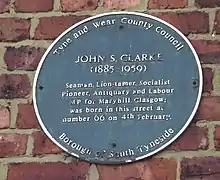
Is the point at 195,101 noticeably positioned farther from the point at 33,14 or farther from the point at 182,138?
the point at 33,14

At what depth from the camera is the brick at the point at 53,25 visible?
2.96 meters

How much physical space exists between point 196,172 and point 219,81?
305mm

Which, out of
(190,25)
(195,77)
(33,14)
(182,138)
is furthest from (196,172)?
(33,14)

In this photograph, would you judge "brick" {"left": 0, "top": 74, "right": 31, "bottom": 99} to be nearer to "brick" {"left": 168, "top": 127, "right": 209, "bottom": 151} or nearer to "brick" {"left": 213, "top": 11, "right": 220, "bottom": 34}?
"brick" {"left": 168, "top": 127, "right": 209, "bottom": 151}

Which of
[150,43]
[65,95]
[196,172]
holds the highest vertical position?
[150,43]

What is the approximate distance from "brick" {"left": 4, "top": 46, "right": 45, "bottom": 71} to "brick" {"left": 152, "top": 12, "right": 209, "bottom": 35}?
41 cm

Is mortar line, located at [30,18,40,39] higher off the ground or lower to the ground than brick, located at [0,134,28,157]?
higher

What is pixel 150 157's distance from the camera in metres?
2.78

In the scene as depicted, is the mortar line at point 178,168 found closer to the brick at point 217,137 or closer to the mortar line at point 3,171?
the brick at point 217,137

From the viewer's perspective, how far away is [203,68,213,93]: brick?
2838 mm

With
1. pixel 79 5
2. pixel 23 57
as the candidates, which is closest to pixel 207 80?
pixel 79 5

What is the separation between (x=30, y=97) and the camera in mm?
2912

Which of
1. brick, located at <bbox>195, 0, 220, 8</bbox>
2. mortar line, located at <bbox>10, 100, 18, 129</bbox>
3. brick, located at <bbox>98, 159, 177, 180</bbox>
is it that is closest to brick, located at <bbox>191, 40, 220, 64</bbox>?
brick, located at <bbox>195, 0, 220, 8</bbox>

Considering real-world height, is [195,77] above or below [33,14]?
below
